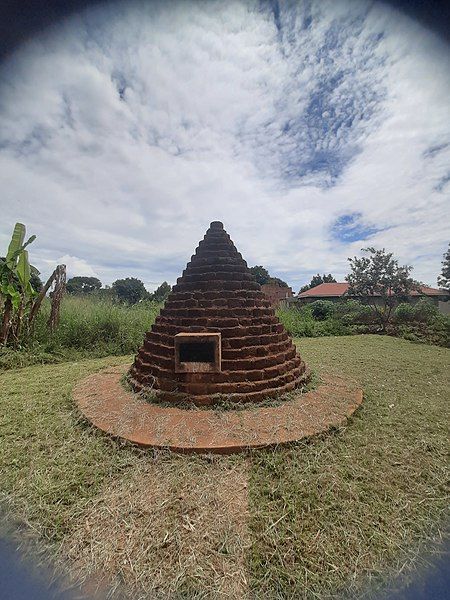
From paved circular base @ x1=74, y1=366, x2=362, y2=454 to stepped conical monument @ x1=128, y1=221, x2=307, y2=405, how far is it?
0.27 meters

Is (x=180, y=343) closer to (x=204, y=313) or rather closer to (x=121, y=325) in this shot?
(x=204, y=313)

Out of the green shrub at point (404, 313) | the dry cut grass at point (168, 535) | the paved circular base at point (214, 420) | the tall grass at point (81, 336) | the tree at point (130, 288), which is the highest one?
the tree at point (130, 288)

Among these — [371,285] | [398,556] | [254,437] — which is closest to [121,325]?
[254,437]

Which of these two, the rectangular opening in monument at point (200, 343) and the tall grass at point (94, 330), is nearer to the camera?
the rectangular opening in monument at point (200, 343)

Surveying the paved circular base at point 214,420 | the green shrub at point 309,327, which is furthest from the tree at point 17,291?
the green shrub at point 309,327

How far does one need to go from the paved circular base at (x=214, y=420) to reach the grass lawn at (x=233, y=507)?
140 millimetres

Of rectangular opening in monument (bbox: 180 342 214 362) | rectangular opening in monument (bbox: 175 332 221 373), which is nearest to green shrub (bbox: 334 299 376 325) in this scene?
rectangular opening in monument (bbox: 180 342 214 362)

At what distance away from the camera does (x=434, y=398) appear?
486cm

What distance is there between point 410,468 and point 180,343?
295cm

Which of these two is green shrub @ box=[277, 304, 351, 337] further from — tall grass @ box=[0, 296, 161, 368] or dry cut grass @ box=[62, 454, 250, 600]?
A: dry cut grass @ box=[62, 454, 250, 600]

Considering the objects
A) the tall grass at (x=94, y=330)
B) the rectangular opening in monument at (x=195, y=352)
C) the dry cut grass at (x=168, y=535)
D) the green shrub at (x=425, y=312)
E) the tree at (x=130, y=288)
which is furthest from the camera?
the tree at (x=130, y=288)

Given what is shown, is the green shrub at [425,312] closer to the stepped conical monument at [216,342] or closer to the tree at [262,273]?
the stepped conical monument at [216,342]

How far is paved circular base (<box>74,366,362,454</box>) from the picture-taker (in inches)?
119

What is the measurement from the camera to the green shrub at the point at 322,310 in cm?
1692
